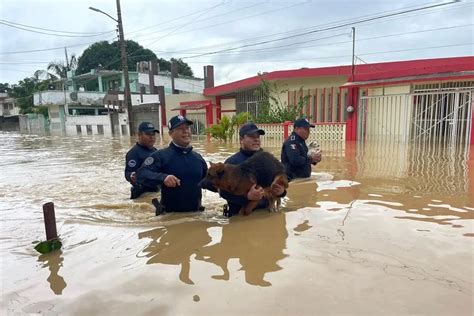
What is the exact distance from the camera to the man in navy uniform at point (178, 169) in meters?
4.02

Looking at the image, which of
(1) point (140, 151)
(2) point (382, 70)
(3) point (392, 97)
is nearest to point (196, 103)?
(2) point (382, 70)

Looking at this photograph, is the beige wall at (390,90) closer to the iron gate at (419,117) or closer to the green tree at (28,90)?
the iron gate at (419,117)

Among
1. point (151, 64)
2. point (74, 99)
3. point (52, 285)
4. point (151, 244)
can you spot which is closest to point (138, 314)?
point (52, 285)

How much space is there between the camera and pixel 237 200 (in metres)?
4.10

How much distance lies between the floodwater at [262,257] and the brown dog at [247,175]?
0.43 metres

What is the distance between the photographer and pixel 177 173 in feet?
13.5

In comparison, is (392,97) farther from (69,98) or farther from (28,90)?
(28,90)

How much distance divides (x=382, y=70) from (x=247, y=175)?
49.2 feet

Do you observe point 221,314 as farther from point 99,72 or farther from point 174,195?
point 99,72

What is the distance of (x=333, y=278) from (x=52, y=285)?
83.1 inches

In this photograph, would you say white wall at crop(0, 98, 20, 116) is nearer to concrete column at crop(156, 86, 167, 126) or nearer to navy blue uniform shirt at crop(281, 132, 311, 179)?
concrete column at crop(156, 86, 167, 126)

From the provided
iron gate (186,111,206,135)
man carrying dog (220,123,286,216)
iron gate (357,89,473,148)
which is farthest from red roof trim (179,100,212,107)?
man carrying dog (220,123,286,216)

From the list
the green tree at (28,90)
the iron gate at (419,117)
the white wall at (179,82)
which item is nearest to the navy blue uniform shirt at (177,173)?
the iron gate at (419,117)

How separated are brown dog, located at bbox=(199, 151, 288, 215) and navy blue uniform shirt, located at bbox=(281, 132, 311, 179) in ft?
4.50
